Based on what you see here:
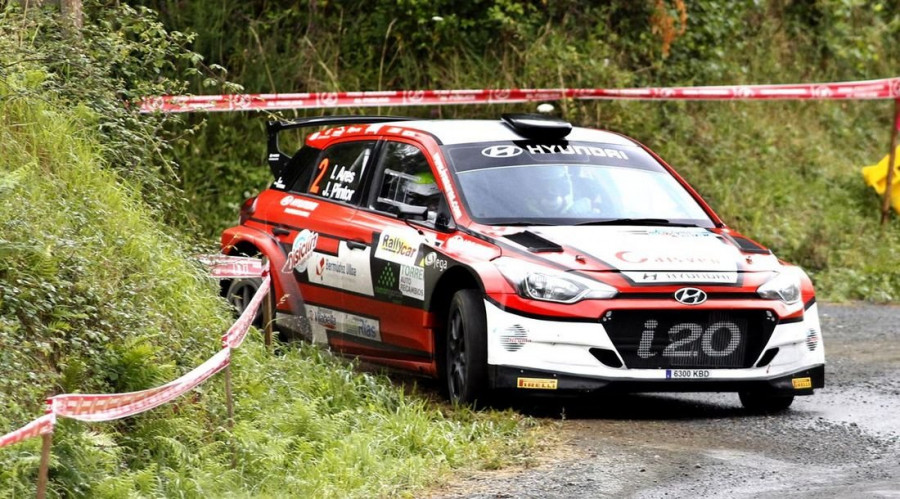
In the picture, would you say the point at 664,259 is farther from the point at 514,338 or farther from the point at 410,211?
the point at 410,211

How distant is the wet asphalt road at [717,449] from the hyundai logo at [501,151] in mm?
1652

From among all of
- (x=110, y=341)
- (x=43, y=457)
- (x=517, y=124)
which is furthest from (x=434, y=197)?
(x=43, y=457)

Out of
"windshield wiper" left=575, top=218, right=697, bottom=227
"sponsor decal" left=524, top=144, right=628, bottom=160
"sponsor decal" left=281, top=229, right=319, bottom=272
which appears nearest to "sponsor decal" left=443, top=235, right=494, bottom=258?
"windshield wiper" left=575, top=218, right=697, bottom=227

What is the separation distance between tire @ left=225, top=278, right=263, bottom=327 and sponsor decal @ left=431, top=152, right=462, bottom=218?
5.40 ft

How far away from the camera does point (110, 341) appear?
733 centimetres

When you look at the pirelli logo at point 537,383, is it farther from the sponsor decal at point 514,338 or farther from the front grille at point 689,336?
the front grille at point 689,336

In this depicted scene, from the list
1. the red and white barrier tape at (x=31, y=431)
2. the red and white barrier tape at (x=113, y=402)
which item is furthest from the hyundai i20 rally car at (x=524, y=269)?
the red and white barrier tape at (x=31, y=431)

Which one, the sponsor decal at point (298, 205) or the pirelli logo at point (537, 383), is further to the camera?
the sponsor decal at point (298, 205)

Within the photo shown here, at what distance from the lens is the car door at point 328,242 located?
33.5 feet

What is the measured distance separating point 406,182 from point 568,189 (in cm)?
107

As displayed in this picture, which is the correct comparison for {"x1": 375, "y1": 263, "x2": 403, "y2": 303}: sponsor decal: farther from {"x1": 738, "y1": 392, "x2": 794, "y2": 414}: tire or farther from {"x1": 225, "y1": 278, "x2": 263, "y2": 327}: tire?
{"x1": 738, "y1": 392, "x2": 794, "y2": 414}: tire

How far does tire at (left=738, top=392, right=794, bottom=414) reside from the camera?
9.26 meters

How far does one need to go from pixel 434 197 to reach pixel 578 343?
1.72 meters

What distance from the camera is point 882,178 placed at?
17281 mm
